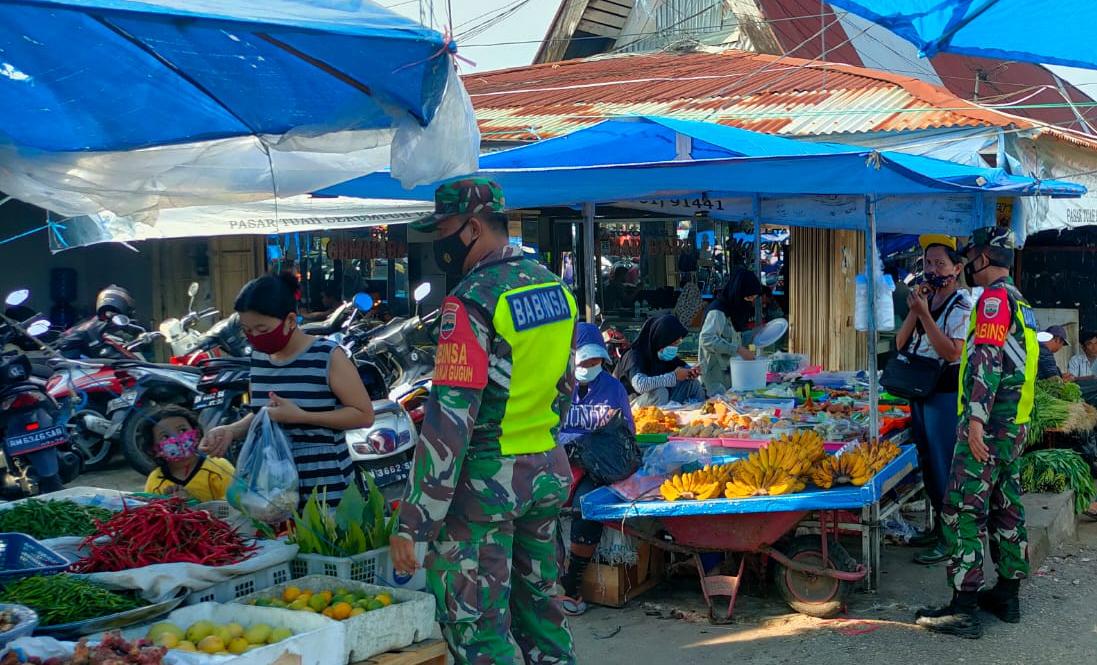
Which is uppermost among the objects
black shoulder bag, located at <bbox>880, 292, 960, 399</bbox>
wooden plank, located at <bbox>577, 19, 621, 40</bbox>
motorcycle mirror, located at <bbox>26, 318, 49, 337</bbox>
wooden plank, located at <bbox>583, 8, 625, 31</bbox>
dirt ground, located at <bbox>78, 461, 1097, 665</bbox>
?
wooden plank, located at <bbox>583, 8, 625, 31</bbox>

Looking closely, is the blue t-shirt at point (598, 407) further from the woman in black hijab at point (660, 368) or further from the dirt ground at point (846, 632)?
the woman in black hijab at point (660, 368)

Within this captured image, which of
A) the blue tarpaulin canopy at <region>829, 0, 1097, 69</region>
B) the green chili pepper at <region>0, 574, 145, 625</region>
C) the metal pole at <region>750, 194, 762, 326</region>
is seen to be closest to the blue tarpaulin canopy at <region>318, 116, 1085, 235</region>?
the blue tarpaulin canopy at <region>829, 0, 1097, 69</region>

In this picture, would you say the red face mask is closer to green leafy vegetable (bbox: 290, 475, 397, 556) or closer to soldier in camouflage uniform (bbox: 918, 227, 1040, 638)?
green leafy vegetable (bbox: 290, 475, 397, 556)

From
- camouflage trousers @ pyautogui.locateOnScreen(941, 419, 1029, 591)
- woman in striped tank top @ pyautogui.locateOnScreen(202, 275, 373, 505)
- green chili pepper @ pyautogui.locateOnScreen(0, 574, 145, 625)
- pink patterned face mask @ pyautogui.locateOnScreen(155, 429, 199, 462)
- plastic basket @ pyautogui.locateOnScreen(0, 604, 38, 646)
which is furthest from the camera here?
camouflage trousers @ pyautogui.locateOnScreen(941, 419, 1029, 591)

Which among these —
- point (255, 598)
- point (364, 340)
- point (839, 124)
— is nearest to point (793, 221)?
point (839, 124)

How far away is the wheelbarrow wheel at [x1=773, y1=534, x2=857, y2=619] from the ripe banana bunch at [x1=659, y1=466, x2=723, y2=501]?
0.61 m

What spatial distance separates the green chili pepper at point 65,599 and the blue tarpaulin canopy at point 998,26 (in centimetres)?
387

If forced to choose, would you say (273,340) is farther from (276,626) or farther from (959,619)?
(959,619)

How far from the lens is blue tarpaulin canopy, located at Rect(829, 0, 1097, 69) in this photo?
15.1 ft

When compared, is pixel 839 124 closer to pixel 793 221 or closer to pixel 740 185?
pixel 793 221

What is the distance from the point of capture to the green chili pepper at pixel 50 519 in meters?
4.01

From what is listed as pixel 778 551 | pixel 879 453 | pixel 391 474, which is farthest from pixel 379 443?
pixel 879 453

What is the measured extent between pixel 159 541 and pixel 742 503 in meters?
2.96

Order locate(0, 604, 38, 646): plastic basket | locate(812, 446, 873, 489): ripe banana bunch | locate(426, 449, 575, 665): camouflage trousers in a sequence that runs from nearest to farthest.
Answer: locate(0, 604, 38, 646): plastic basket
locate(426, 449, 575, 665): camouflage trousers
locate(812, 446, 873, 489): ripe banana bunch
